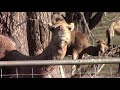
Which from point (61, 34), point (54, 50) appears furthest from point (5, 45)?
point (61, 34)

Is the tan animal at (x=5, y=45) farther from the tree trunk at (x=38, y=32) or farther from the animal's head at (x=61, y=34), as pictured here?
the tree trunk at (x=38, y=32)

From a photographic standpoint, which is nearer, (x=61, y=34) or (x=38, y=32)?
(x=61, y=34)

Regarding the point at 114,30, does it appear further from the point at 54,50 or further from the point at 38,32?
the point at 54,50

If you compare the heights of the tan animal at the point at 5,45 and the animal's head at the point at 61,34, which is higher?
the animal's head at the point at 61,34

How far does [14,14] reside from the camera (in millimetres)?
6418

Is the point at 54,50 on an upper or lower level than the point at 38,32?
lower

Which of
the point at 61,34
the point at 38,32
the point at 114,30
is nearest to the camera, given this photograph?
the point at 61,34

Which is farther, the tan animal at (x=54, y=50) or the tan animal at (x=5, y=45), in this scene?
the tan animal at (x=5, y=45)

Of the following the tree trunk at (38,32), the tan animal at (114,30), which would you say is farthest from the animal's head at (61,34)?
the tan animal at (114,30)

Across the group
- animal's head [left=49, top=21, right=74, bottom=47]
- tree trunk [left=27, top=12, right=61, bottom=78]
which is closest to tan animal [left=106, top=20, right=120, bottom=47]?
tree trunk [left=27, top=12, right=61, bottom=78]

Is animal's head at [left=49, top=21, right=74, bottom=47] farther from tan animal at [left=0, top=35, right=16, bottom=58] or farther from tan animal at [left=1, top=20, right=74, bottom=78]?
tan animal at [left=0, top=35, right=16, bottom=58]
